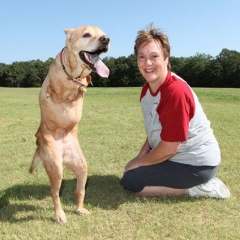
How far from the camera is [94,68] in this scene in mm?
3488

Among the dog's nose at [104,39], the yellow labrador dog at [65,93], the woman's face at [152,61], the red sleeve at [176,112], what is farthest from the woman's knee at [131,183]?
the dog's nose at [104,39]

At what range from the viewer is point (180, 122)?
12.8 feet

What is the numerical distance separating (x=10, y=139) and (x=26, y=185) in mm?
3829

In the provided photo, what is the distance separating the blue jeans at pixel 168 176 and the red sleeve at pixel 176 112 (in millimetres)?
697

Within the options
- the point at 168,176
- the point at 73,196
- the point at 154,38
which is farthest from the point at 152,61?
the point at 73,196

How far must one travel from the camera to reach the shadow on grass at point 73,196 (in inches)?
166

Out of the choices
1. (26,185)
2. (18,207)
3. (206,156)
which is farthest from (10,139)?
(206,156)

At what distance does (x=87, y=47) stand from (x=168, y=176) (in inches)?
84.0

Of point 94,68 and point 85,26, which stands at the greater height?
point 85,26

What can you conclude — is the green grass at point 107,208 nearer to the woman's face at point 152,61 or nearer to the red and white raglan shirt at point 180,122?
the red and white raglan shirt at point 180,122

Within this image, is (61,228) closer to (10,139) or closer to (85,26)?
(85,26)

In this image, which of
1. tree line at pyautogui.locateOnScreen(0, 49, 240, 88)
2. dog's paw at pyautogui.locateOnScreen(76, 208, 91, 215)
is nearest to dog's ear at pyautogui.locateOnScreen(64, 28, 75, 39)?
dog's paw at pyautogui.locateOnScreen(76, 208, 91, 215)

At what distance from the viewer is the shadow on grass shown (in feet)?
13.8

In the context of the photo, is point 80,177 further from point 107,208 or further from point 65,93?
point 65,93
